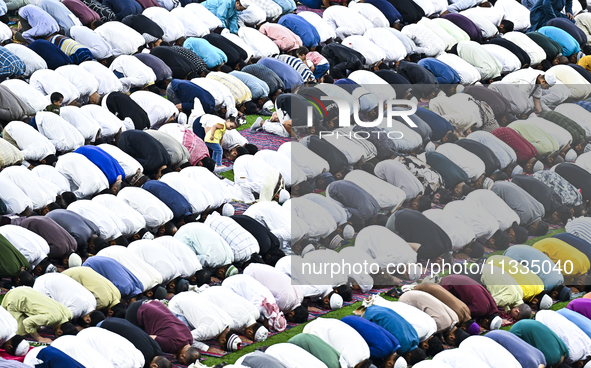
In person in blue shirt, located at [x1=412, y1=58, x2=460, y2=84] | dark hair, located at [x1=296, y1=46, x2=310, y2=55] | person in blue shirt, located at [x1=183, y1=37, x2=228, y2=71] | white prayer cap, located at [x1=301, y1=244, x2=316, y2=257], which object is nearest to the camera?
white prayer cap, located at [x1=301, y1=244, x2=316, y2=257]

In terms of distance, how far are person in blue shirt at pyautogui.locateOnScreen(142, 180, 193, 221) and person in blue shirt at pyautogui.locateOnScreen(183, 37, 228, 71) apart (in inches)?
133

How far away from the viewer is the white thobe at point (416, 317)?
353 inches

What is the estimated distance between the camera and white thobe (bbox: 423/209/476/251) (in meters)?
10.5

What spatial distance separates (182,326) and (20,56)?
192 inches

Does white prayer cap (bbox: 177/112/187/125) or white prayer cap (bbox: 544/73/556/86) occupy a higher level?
white prayer cap (bbox: 544/73/556/86)

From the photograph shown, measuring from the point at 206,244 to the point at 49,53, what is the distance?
3903 millimetres

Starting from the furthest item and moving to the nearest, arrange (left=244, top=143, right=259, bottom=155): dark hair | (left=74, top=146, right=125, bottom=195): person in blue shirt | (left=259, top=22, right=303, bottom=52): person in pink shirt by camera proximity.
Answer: (left=259, top=22, right=303, bottom=52): person in pink shirt
(left=244, top=143, right=259, bottom=155): dark hair
(left=74, top=146, right=125, bottom=195): person in blue shirt

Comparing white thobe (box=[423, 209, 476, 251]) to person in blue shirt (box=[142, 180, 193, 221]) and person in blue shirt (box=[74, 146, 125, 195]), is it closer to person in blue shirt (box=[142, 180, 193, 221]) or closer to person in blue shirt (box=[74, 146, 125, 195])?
person in blue shirt (box=[142, 180, 193, 221])

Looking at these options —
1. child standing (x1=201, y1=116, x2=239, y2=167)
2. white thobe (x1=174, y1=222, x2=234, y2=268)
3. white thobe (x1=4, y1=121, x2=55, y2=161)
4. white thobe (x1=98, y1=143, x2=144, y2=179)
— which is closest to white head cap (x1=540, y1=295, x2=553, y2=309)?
white thobe (x1=174, y1=222, x2=234, y2=268)

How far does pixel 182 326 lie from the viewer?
8547 millimetres

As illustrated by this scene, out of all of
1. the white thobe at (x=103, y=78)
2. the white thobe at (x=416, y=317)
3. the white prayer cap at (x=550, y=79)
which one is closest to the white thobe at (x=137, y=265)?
the white thobe at (x=416, y=317)

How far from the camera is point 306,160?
1151 centimetres

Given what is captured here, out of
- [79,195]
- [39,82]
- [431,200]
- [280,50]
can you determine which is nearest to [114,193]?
[79,195]

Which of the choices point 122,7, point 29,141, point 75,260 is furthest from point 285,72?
point 75,260
